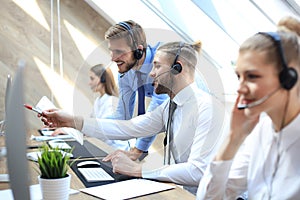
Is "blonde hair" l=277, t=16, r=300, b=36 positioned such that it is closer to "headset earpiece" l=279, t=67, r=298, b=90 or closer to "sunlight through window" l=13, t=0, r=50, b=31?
"headset earpiece" l=279, t=67, r=298, b=90

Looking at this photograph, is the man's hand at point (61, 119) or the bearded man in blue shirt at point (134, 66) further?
the man's hand at point (61, 119)

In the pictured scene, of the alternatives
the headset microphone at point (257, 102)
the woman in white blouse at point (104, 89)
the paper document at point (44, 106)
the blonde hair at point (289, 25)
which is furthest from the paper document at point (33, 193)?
the paper document at point (44, 106)

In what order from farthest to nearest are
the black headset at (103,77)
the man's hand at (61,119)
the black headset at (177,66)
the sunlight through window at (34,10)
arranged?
1. the sunlight through window at (34,10)
2. the man's hand at (61,119)
3. the black headset at (103,77)
4. the black headset at (177,66)

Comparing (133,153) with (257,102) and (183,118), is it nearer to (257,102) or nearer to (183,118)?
(183,118)

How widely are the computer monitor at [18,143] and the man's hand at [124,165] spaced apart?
0.77 metres

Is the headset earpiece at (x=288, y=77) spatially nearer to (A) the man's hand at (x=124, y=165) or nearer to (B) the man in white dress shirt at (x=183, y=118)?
(B) the man in white dress shirt at (x=183, y=118)

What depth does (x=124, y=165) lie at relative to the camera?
150 centimetres

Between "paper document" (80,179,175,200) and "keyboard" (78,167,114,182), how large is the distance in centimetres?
9

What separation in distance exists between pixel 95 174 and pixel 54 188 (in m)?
0.36

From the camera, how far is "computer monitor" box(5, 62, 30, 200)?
0.68 m

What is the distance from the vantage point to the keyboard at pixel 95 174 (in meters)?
1.44

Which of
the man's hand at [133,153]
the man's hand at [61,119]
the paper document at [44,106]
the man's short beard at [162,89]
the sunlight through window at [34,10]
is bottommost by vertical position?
the man's hand at [133,153]

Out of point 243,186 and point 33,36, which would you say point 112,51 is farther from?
point 33,36

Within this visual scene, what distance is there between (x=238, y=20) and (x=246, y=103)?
2.38ft
